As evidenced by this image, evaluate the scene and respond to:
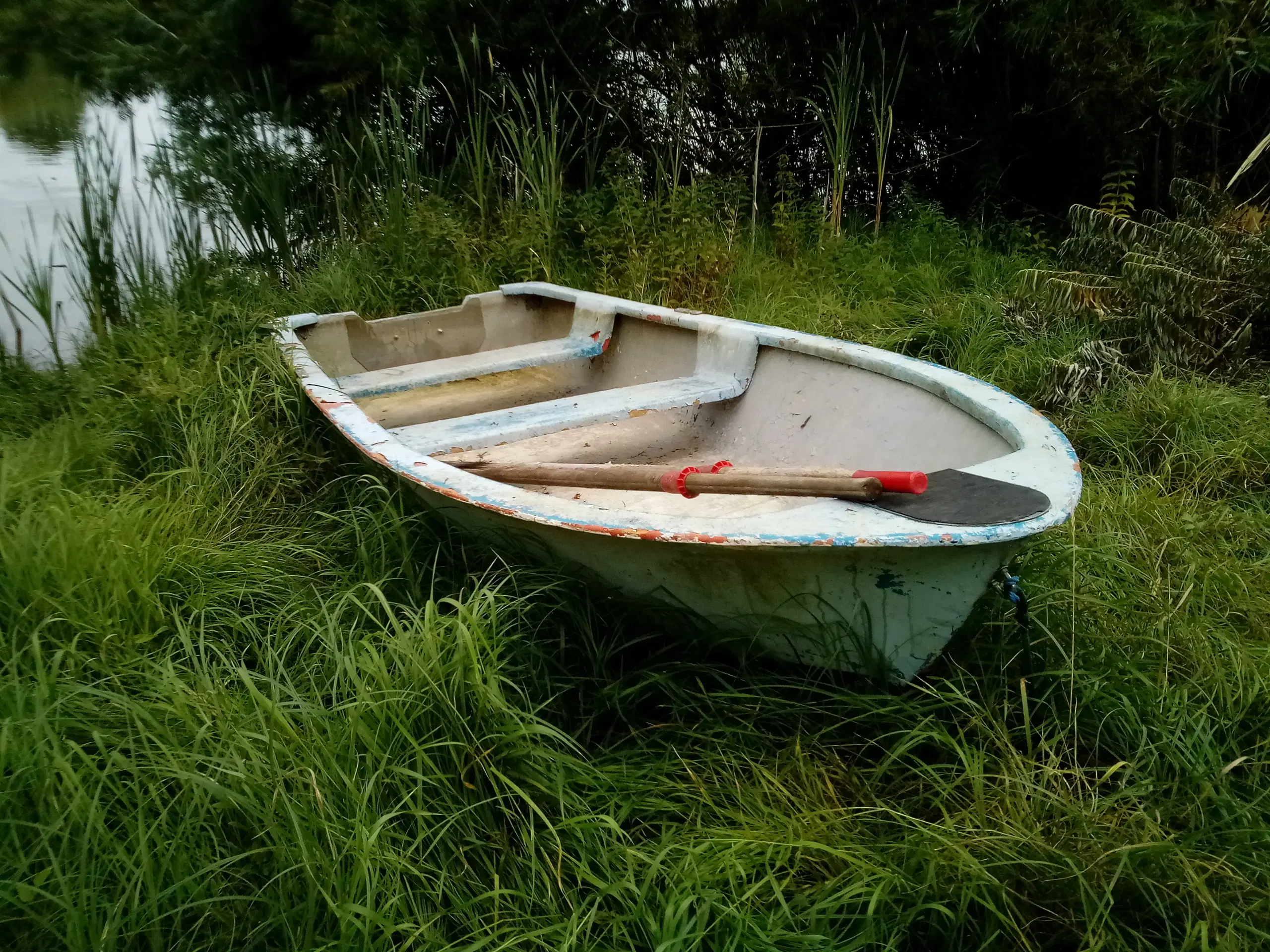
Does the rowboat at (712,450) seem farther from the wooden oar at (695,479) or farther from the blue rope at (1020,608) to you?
the blue rope at (1020,608)

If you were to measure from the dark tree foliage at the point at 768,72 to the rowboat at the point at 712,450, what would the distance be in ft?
6.29

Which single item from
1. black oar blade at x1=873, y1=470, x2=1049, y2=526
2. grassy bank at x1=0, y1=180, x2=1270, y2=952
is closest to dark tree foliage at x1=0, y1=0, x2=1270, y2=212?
grassy bank at x1=0, y1=180, x2=1270, y2=952

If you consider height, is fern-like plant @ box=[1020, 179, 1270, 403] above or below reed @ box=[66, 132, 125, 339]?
below

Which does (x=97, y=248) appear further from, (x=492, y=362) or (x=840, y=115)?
(x=840, y=115)

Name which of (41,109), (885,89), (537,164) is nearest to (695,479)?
(537,164)

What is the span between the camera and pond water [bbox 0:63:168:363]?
3383 mm

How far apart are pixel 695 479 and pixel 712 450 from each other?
1.00 metres

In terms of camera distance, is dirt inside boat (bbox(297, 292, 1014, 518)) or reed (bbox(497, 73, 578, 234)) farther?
reed (bbox(497, 73, 578, 234))

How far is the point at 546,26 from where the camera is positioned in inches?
207

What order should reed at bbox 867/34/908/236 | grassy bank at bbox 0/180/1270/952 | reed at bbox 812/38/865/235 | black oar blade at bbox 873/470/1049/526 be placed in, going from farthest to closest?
reed at bbox 867/34/908/236 → reed at bbox 812/38/865/235 → black oar blade at bbox 873/470/1049/526 → grassy bank at bbox 0/180/1270/952

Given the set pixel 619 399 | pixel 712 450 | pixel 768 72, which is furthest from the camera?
pixel 768 72

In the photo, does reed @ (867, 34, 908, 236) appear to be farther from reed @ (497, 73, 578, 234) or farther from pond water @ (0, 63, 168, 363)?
pond water @ (0, 63, 168, 363)

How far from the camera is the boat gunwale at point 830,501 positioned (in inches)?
54.2

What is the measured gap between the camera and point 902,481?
1449 millimetres
